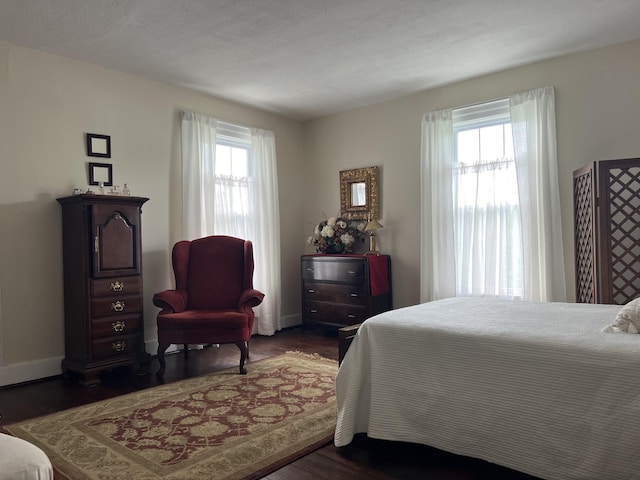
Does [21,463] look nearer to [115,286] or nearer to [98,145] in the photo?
[115,286]

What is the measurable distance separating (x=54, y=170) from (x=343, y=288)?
2.88 meters

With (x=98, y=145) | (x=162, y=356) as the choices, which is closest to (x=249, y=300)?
(x=162, y=356)

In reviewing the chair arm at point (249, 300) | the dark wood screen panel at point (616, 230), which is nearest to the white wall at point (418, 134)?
the dark wood screen panel at point (616, 230)

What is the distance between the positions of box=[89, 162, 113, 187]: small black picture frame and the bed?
281 centimetres

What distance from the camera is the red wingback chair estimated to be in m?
3.65

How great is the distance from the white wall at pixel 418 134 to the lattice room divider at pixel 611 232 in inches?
14.2

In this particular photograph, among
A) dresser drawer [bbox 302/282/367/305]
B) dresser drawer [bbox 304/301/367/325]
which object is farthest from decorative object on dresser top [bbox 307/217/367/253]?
dresser drawer [bbox 304/301/367/325]

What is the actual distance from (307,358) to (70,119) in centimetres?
285

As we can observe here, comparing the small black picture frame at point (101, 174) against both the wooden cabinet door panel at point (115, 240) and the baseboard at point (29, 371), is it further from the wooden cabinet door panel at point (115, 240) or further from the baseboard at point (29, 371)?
the baseboard at point (29, 371)

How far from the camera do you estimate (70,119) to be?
12.7ft

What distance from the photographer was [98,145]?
4020mm

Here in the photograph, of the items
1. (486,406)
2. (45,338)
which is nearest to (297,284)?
(45,338)

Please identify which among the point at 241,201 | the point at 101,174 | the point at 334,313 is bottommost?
the point at 334,313

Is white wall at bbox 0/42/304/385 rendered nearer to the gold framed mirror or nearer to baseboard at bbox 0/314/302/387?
baseboard at bbox 0/314/302/387
